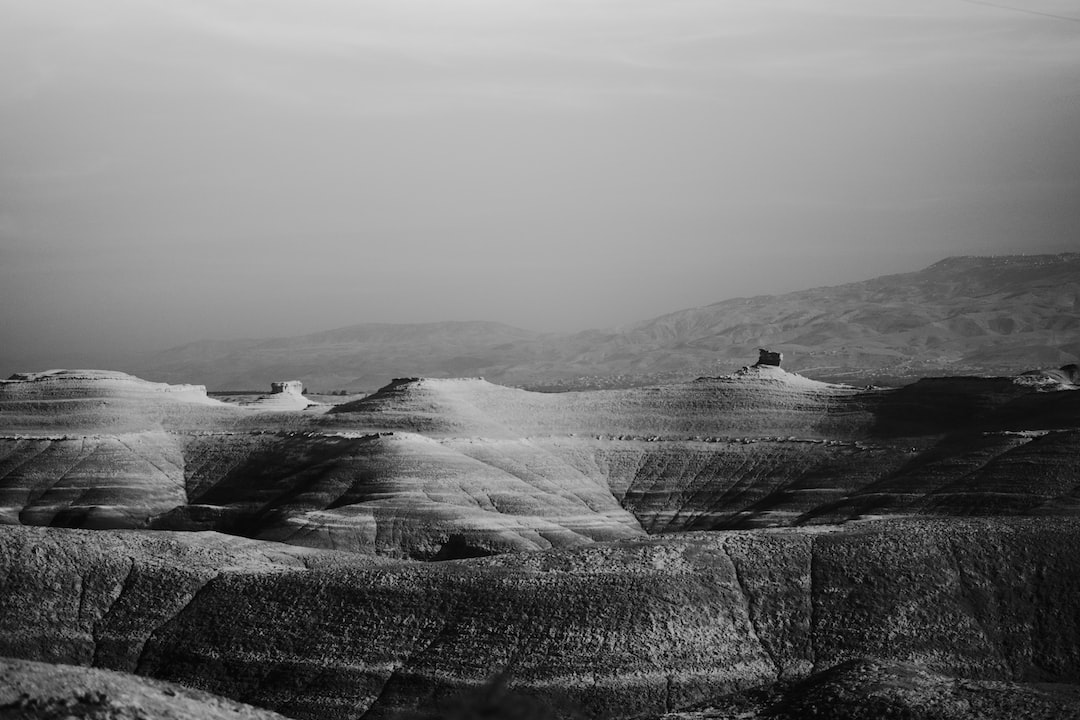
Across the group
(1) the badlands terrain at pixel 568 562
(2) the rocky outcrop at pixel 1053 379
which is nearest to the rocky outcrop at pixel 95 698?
(1) the badlands terrain at pixel 568 562

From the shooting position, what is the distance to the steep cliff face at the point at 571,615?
49250 millimetres

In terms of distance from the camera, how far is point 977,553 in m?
55.9

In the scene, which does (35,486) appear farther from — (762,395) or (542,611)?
(542,611)

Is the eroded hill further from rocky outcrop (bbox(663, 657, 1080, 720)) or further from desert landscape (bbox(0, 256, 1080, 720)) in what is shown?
rocky outcrop (bbox(663, 657, 1080, 720))

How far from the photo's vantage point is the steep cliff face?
49250mm

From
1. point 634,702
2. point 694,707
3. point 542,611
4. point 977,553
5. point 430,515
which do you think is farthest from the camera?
point 430,515

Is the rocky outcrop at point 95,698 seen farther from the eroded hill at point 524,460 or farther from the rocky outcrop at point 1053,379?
the rocky outcrop at point 1053,379

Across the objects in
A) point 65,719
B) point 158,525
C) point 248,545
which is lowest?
point 158,525

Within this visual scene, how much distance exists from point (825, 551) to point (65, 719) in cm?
3539

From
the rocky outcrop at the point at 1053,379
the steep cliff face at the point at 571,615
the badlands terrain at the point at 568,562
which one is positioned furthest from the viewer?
the rocky outcrop at the point at 1053,379

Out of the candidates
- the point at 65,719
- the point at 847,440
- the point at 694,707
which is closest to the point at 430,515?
the point at 847,440

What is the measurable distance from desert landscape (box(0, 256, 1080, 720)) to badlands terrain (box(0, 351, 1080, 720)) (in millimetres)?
135

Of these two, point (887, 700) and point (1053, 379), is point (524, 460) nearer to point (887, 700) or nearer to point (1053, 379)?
point (1053, 379)

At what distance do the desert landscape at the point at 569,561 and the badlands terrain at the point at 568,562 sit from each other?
135 mm
